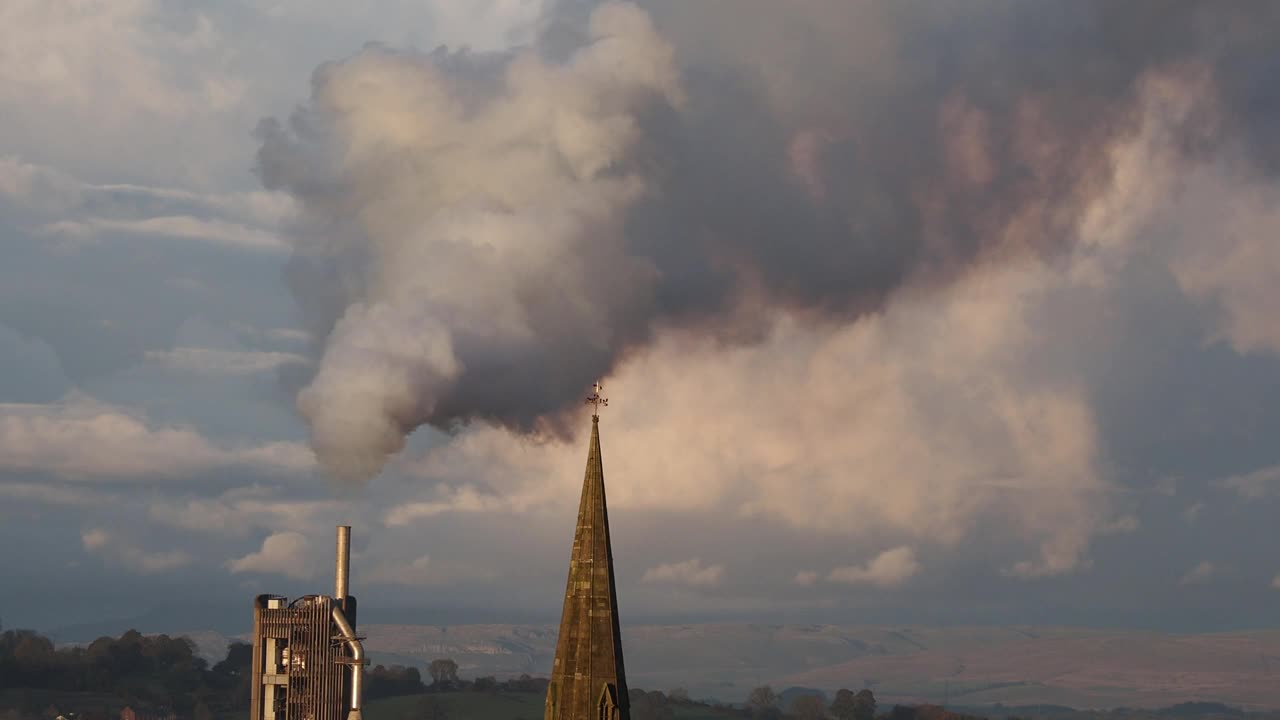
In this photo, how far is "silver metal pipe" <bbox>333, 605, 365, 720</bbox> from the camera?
126 metres

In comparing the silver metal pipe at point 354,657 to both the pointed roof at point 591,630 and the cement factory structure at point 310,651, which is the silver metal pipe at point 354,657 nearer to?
the cement factory structure at point 310,651

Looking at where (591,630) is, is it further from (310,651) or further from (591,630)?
(310,651)

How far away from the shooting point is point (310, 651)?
12744 cm

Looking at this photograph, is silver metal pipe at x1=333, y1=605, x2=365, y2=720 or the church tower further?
silver metal pipe at x1=333, y1=605, x2=365, y2=720

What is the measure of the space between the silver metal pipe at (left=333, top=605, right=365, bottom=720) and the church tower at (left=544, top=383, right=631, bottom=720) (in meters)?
→ 25.8

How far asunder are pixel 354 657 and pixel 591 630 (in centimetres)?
2917

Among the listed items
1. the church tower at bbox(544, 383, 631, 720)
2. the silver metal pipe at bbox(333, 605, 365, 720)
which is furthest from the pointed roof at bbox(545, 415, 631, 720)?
the silver metal pipe at bbox(333, 605, 365, 720)

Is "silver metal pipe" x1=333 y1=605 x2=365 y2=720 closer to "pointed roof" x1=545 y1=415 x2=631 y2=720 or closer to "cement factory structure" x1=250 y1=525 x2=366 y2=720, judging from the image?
"cement factory structure" x1=250 y1=525 x2=366 y2=720

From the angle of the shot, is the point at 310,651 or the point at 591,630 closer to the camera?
the point at 591,630

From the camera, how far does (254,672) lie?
127562 mm

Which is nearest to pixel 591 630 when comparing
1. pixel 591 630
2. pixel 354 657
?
pixel 591 630

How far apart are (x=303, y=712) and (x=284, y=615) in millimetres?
7213

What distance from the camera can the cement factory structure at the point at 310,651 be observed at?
127062 millimetres

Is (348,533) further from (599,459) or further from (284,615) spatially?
(599,459)
